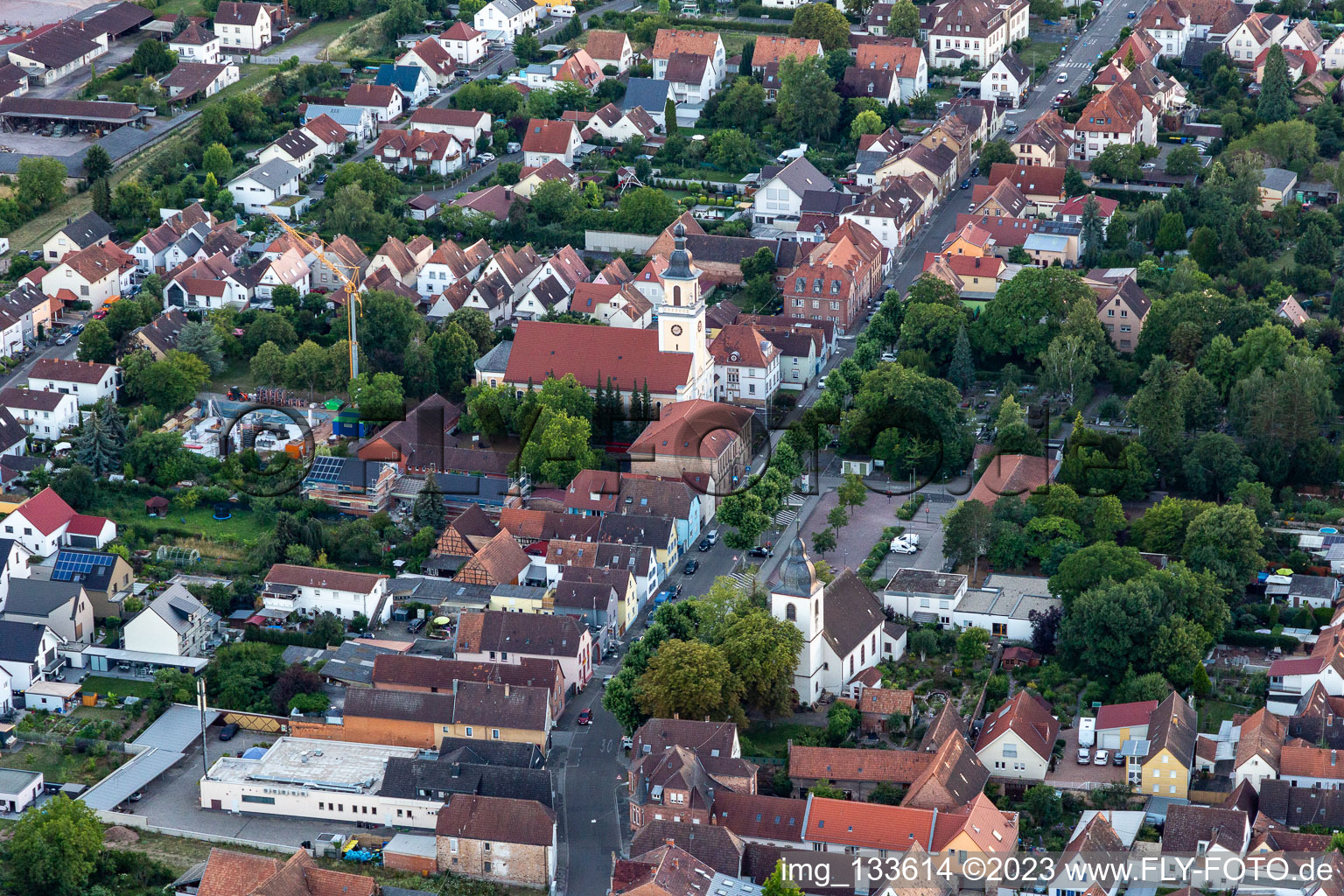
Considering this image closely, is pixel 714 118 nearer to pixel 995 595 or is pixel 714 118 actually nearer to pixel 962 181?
pixel 962 181

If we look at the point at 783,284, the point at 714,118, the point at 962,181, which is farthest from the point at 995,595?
the point at 714,118

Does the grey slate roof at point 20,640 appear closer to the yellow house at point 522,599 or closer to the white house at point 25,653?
the white house at point 25,653

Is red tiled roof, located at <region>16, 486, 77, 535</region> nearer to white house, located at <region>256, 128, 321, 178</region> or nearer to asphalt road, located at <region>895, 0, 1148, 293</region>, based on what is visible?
white house, located at <region>256, 128, 321, 178</region>

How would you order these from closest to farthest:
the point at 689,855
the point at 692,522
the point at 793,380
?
1. the point at 689,855
2. the point at 692,522
3. the point at 793,380

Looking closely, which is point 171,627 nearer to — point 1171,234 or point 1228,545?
point 1228,545

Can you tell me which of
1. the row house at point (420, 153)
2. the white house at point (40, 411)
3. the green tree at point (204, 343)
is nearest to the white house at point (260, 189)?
the row house at point (420, 153)

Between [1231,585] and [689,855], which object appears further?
[1231,585]

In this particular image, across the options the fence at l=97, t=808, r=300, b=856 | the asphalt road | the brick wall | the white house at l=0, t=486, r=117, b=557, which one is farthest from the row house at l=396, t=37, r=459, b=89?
the brick wall
